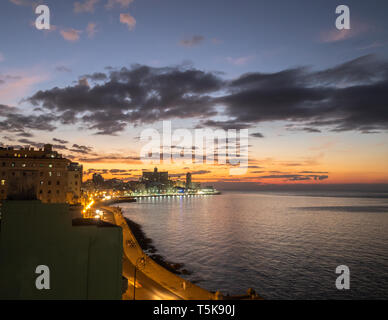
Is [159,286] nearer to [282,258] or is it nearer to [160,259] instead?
[160,259]

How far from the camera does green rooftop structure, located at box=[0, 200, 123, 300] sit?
1106 centimetres

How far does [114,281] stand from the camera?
1216 cm

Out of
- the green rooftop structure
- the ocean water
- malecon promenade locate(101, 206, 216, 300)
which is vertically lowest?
the ocean water

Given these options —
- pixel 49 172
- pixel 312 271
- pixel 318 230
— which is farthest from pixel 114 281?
pixel 318 230

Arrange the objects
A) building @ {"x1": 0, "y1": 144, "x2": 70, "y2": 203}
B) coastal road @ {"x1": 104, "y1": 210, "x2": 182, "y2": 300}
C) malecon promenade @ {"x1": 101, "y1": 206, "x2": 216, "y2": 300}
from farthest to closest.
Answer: building @ {"x1": 0, "y1": 144, "x2": 70, "y2": 203} < malecon promenade @ {"x1": 101, "y1": 206, "x2": 216, "y2": 300} < coastal road @ {"x1": 104, "y1": 210, "x2": 182, "y2": 300}

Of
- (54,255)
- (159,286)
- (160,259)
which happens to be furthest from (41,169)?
(54,255)

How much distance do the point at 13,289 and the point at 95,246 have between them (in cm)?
333

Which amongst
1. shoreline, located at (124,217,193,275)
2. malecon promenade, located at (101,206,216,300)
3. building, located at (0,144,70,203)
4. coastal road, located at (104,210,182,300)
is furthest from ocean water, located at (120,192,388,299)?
building, located at (0,144,70,203)

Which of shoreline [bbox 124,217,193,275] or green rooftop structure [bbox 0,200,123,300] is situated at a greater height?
green rooftop structure [bbox 0,200,123,300]

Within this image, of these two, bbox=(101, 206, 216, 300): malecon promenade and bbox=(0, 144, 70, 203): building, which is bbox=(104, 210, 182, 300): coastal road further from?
bbox=(0, 144, 70, 203): building

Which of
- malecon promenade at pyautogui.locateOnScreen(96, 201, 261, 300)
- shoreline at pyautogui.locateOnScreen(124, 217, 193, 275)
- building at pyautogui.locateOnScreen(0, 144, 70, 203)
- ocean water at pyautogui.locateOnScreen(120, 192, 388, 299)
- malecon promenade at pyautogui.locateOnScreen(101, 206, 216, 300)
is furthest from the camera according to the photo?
building at pyautogui.locateOnScreen(0, 144, 70, 203)

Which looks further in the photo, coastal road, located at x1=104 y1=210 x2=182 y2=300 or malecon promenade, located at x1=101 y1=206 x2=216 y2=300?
malecon promenade, located at x1=101 y1=206 x2=216 y2=300

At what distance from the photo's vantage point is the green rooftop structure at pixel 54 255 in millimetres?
11062

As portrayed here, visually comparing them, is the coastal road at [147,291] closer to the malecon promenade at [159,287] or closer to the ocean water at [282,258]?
the malecon promenade at [159,287]
